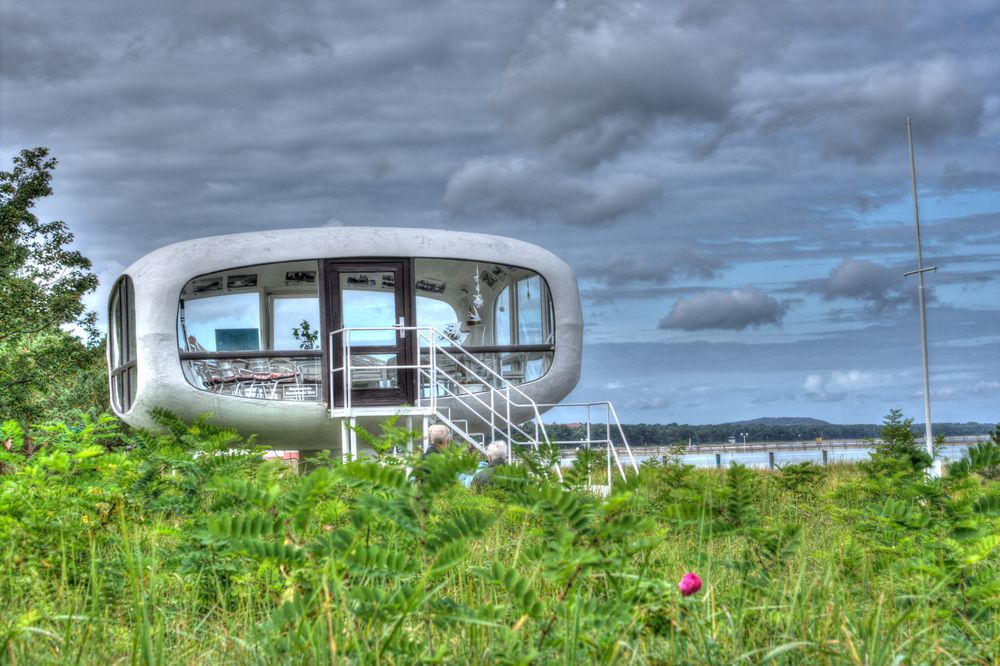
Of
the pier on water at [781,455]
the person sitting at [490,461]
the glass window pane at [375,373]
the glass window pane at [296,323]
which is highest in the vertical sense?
the glass window pane at [296,323]

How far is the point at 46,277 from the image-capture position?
2091 centimetres

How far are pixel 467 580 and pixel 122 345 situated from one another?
1246 cm

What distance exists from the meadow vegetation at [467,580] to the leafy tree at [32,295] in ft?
53.9

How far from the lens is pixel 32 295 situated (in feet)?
64.4

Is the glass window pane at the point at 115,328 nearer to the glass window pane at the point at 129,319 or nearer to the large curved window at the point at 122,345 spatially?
the large curved window at the point at 122,345

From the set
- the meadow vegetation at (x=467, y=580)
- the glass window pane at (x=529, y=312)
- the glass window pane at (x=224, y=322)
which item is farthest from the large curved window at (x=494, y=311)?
the meadow vegetation at (x=467, y=580)

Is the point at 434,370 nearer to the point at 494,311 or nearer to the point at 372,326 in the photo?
the point at 372,326

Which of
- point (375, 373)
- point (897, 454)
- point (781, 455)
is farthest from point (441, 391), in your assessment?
point (781, 455)

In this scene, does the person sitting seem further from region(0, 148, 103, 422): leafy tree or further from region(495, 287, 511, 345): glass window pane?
region(0, 148, 103, 422): leafy tree

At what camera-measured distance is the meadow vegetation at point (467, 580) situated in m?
2.28

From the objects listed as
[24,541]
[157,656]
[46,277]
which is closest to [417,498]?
[157,656]

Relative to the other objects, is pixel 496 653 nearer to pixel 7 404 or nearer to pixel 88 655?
pixel 88 655

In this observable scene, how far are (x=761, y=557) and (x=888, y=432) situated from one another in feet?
28.9

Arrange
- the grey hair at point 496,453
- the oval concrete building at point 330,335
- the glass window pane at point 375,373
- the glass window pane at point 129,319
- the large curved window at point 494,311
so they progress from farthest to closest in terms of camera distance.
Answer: the glass window pane at point 129,319
the large curved window at point 494,311
the glass window pane at point 375,373
the oval concrete building at point 330,335
the grey hair at point 496,453
